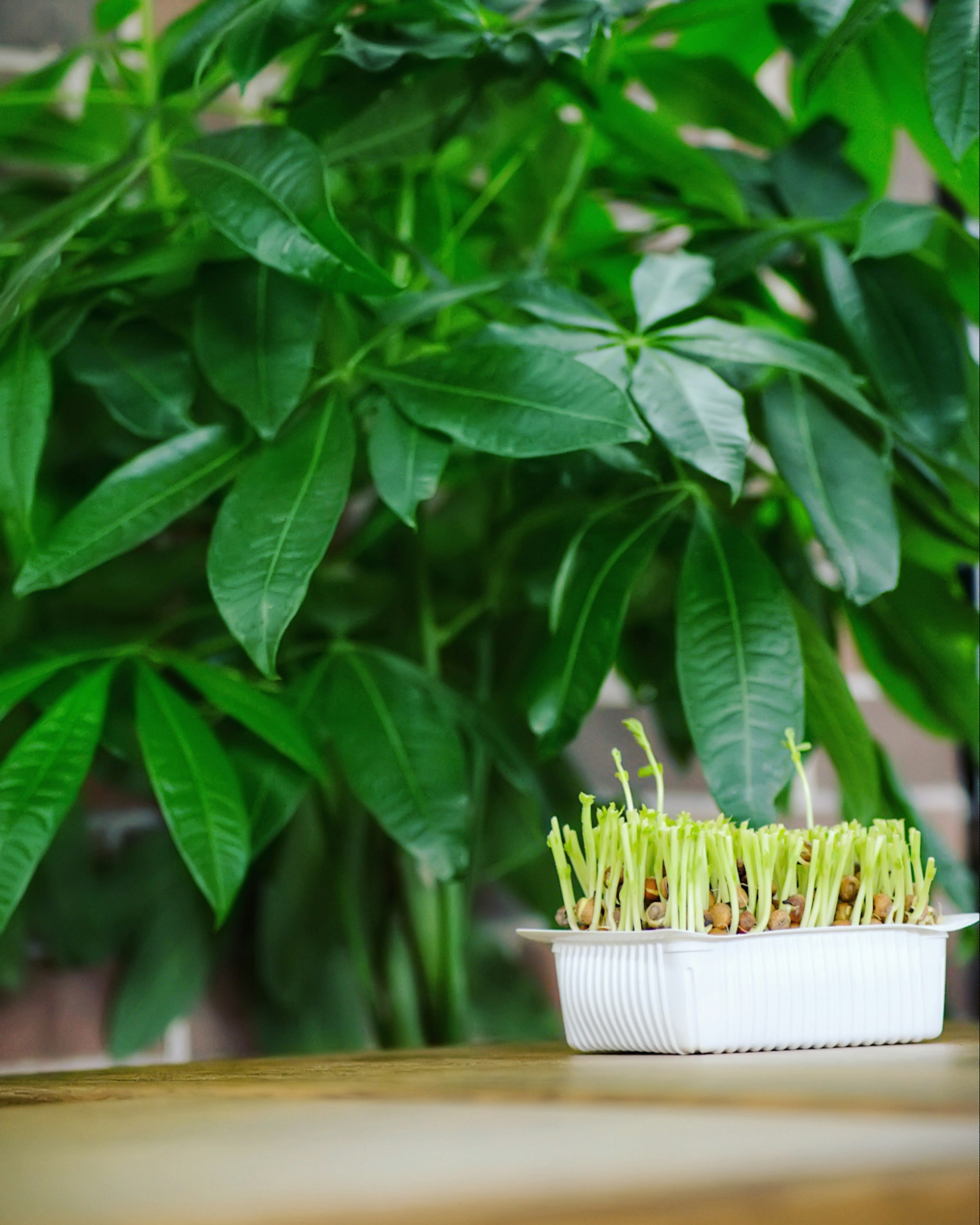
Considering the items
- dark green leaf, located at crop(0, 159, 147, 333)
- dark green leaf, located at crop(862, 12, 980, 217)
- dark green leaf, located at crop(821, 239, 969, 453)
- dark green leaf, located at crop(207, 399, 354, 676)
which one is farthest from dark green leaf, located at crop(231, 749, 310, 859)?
dark green leaf, located at crop(862, 12, 980, 217)

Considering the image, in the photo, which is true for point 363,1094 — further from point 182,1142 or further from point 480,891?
point 480,891

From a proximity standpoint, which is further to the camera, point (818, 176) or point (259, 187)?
point (818, 176)

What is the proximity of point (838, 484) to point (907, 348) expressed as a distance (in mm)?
118

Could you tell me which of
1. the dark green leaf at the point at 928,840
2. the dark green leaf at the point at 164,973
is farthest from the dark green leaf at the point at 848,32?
the dark green leaf at the point at 164,973

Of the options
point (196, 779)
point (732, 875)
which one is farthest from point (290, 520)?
point (732, 875)

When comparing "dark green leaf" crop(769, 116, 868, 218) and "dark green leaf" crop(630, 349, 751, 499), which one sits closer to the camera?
"dark green leaf" crop(630, 349, 751, 499)

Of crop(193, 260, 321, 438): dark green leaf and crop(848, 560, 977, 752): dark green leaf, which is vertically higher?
crop(193, 260, 321, 438): dark green leaf

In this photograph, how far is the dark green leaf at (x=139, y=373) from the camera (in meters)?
0.59

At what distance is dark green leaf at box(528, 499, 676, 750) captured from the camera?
1.80ft

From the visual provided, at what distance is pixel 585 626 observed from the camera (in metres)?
0.56

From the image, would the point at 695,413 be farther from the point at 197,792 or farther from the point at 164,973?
the point at 164,973

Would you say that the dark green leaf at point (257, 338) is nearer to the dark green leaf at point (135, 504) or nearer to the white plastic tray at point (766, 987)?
the dark green leaf at point (135, 504)

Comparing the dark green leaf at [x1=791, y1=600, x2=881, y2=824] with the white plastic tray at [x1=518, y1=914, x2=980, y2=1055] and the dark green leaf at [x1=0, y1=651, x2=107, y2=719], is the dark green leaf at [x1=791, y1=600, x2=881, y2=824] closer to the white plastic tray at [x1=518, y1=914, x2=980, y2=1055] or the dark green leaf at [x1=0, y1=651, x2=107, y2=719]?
the white plastic tray at [x1=518, y1=914, x2=980, y2=1055]

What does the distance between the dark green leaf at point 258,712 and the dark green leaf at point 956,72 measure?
37cm
